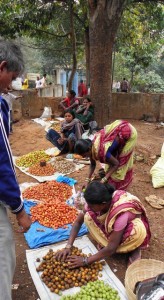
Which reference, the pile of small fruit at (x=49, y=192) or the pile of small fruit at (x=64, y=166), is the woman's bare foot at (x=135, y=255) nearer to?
the pile of small fruit at (x=49, y=192)

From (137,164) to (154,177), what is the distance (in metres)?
0.92

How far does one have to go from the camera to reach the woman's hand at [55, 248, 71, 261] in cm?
276

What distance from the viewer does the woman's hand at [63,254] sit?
276 centimetres

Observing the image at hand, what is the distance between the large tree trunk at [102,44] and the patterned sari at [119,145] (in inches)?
137

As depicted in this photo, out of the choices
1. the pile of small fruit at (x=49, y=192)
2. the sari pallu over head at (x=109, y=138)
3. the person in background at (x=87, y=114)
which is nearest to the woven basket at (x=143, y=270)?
the sari pallu over head at (x=109, y=138)

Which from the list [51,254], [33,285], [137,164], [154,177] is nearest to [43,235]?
[51,254]

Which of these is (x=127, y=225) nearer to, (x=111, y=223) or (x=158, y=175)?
(x=111, y=223)

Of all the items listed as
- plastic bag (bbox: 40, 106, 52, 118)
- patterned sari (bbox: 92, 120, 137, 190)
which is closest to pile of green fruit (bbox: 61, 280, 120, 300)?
patterned sari (bbox: 92, 120, 137, 190)

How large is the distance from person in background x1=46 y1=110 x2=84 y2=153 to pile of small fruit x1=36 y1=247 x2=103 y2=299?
379 cm

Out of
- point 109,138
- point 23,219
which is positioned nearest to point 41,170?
point 109,138

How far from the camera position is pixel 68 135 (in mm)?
6590

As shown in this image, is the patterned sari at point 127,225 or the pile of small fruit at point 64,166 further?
the pile of small fruit at point 64,166

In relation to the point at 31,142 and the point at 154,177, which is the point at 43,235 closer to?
the point at 154,177

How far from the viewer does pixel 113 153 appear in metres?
3.51
